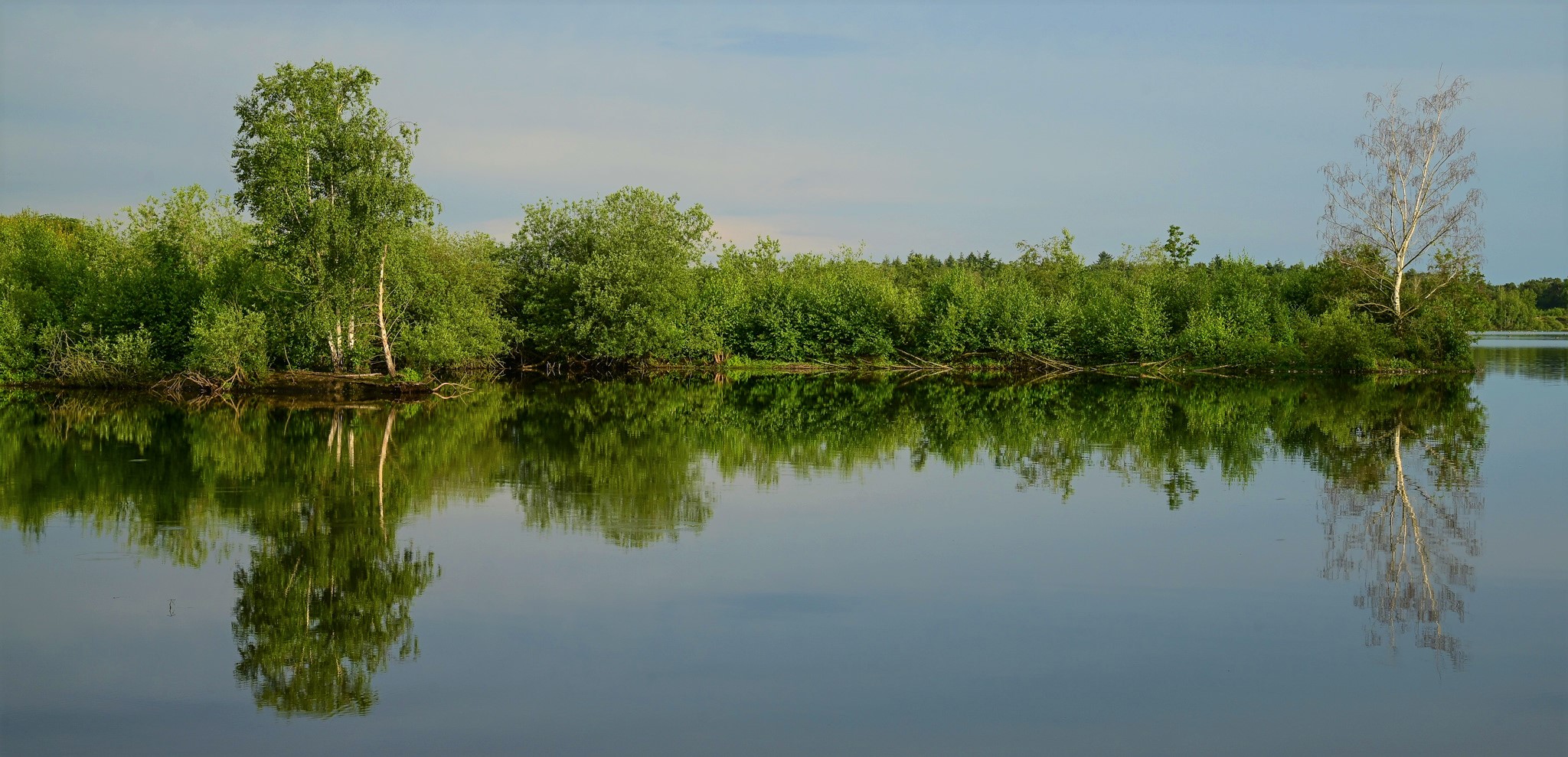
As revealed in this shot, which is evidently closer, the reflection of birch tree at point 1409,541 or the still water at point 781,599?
the still water at point 781,599

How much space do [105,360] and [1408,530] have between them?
34363mm

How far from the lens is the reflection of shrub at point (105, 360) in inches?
1275

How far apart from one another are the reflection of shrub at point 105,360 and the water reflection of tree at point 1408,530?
Result: 104ft

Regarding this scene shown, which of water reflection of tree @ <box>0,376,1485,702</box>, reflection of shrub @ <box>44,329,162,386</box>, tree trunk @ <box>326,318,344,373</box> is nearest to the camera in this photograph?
water reflection of tree @ <box>0,376,1485,702</box>

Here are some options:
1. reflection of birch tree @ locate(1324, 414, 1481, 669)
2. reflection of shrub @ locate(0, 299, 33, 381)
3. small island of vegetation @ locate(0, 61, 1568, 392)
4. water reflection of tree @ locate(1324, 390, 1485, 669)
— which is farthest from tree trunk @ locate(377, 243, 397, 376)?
reflection of birch tree @ locate(1324, 414, 1481, 669)

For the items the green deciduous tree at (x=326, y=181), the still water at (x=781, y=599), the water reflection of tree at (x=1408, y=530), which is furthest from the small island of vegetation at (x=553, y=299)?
the water reflection of tree at (x=1408, y=530)

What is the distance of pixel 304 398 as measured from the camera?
30609 millimetres

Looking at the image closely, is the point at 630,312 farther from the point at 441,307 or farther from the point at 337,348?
the point at 337,348

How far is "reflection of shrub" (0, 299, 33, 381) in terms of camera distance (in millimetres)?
32812

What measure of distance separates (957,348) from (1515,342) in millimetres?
54055

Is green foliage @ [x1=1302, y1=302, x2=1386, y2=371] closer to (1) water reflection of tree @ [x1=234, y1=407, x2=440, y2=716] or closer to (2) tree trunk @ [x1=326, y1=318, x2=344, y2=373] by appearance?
(2) tree trunk @ [x1=326, y1=318, x2=344, y2=373]

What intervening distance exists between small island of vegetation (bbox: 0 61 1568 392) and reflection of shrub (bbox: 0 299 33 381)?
0.24 feet

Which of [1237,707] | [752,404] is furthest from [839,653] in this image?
[752,404]

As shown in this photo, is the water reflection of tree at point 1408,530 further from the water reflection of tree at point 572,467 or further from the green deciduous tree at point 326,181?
the green deciduous tree at point 326,181
